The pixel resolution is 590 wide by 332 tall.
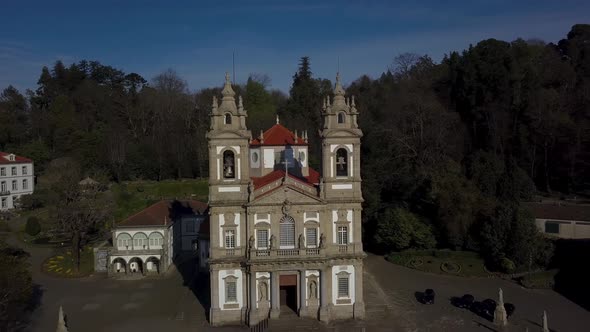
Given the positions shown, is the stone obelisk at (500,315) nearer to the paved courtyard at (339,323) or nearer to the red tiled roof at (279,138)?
the paved courtyard at (339,323)

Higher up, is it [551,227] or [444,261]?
[551,227]

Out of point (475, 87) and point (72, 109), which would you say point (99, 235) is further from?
point (475, 87)

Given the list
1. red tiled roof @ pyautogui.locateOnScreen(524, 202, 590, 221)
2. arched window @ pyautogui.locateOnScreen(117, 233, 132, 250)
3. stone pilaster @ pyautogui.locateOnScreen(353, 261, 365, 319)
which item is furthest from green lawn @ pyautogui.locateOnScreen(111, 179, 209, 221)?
red tiled roof @ pyautogui.locateOnScreen(524, 202, 590, 221)

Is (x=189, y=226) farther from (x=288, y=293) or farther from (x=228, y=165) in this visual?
(x=228, y=165)

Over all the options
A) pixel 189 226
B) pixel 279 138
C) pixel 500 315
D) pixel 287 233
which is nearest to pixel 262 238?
pixel 287 233

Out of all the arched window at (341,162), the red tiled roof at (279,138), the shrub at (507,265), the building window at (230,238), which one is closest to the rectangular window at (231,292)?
the building window at (230,238)

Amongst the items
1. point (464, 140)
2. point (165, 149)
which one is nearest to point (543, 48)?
point (464, 140)
